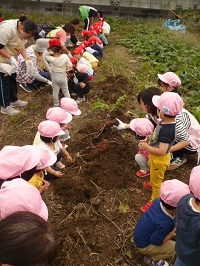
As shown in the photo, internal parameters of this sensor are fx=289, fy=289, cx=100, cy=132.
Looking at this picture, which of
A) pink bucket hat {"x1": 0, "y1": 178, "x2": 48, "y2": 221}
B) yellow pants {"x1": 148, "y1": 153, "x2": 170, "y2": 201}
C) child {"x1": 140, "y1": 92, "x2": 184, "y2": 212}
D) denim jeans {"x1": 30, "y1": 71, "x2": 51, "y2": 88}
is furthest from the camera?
denim jeans {"x1": 30, "y1": 71, "x2": 51, "y2": 88}

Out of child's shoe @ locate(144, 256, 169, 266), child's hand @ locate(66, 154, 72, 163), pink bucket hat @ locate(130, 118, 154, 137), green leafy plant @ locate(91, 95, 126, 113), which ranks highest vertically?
pink bucket hat @ locate(130, 118, 154, 137)

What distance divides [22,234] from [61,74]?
4053mm

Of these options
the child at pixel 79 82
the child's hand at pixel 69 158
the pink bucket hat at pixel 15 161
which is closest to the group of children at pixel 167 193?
the child's hand at pixel 69 158

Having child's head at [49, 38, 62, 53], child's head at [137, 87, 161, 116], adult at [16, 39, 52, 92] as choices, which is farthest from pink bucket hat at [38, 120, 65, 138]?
adult at [16, 39, 52, 92]

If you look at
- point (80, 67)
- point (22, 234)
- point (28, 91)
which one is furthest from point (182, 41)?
point (22, 234)

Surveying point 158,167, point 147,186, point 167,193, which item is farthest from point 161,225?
point 147,186

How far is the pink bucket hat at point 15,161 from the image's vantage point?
2.52 m

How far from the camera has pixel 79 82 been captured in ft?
20.2

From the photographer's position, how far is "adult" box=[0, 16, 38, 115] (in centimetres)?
480

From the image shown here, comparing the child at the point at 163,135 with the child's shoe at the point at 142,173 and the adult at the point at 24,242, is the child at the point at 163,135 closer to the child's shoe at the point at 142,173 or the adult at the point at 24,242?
the child's shoe at the point at 142,173

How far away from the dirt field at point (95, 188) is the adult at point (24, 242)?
1.36 m

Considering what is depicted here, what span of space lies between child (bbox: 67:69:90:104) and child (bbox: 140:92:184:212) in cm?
294

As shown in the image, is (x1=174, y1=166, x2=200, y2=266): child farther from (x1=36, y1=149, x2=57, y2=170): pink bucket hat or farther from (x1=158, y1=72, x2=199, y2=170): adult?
(x1=158, y1=72, x2=199, y2=170): adult

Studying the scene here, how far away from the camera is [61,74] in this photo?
5.31 meters
